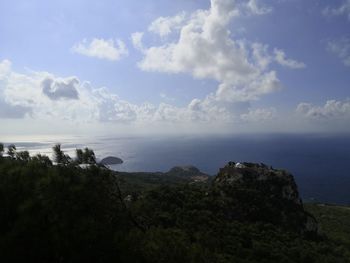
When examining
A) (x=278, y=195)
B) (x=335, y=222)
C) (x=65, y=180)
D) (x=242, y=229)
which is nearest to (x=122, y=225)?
(x=65, y=180)

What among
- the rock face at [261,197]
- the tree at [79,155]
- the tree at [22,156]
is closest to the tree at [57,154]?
the tree at [79,155]

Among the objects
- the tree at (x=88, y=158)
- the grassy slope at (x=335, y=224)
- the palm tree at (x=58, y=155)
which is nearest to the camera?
the palm tree at (x=58, y=155)

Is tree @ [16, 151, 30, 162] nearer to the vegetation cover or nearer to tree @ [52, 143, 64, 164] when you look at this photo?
the vegetation cover

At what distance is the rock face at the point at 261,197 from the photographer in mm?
46406

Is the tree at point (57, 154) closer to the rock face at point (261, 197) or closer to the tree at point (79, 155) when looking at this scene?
the tree at point (79, 155)

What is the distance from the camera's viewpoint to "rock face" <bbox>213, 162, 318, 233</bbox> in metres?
46.4

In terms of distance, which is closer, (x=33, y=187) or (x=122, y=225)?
(x=33, y=187)

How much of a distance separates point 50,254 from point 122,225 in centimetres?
342

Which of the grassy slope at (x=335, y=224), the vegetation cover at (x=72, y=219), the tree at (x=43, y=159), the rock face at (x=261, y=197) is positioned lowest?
the grassy slope at (x=335, y=224)

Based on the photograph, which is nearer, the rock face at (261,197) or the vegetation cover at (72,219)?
the vegetation cover at (72,219)

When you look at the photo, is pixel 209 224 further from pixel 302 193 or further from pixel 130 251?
pixel 302 193

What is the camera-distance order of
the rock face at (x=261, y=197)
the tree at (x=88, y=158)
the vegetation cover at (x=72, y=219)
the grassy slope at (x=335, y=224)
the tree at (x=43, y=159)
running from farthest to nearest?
the grassy slope at (x=335, y=224), the rock face at (x=261, y=197), the tree at (x=88, y=158), the tree at (x=43, y=159), the vegetation cover at (x=72, y=219)

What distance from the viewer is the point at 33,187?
51.8 feet

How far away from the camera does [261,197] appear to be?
162ft
